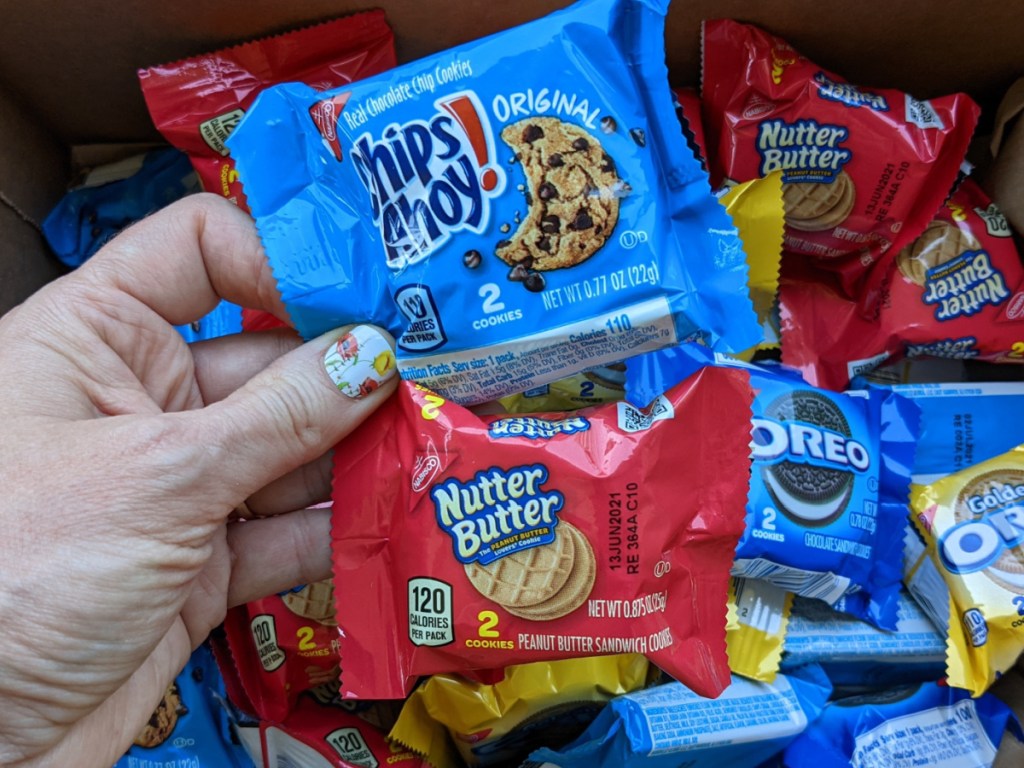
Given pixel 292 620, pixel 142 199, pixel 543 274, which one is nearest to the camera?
pixel 543 274

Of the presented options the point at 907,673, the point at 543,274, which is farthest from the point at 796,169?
the point at 907,673

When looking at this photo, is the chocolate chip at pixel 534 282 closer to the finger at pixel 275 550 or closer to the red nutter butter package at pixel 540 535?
the red nutter butter package at pixel 540 535

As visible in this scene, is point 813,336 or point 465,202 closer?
point 465,202

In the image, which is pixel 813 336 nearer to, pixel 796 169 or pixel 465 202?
pixel 796 169

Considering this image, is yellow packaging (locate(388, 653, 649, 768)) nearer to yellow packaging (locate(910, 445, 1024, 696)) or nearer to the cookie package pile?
the cookie package pile

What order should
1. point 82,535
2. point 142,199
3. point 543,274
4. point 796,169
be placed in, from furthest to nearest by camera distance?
point 142,199 → point 796,169 → point 543,274 → point 82,535

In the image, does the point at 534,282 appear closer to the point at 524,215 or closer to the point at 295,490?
the point at 524,215

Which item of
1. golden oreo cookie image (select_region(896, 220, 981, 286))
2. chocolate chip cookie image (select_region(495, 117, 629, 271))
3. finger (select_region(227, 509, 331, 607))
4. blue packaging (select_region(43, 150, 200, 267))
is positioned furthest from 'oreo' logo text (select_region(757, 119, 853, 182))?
blue packaging (select_region(43, 150, 200, 267))
